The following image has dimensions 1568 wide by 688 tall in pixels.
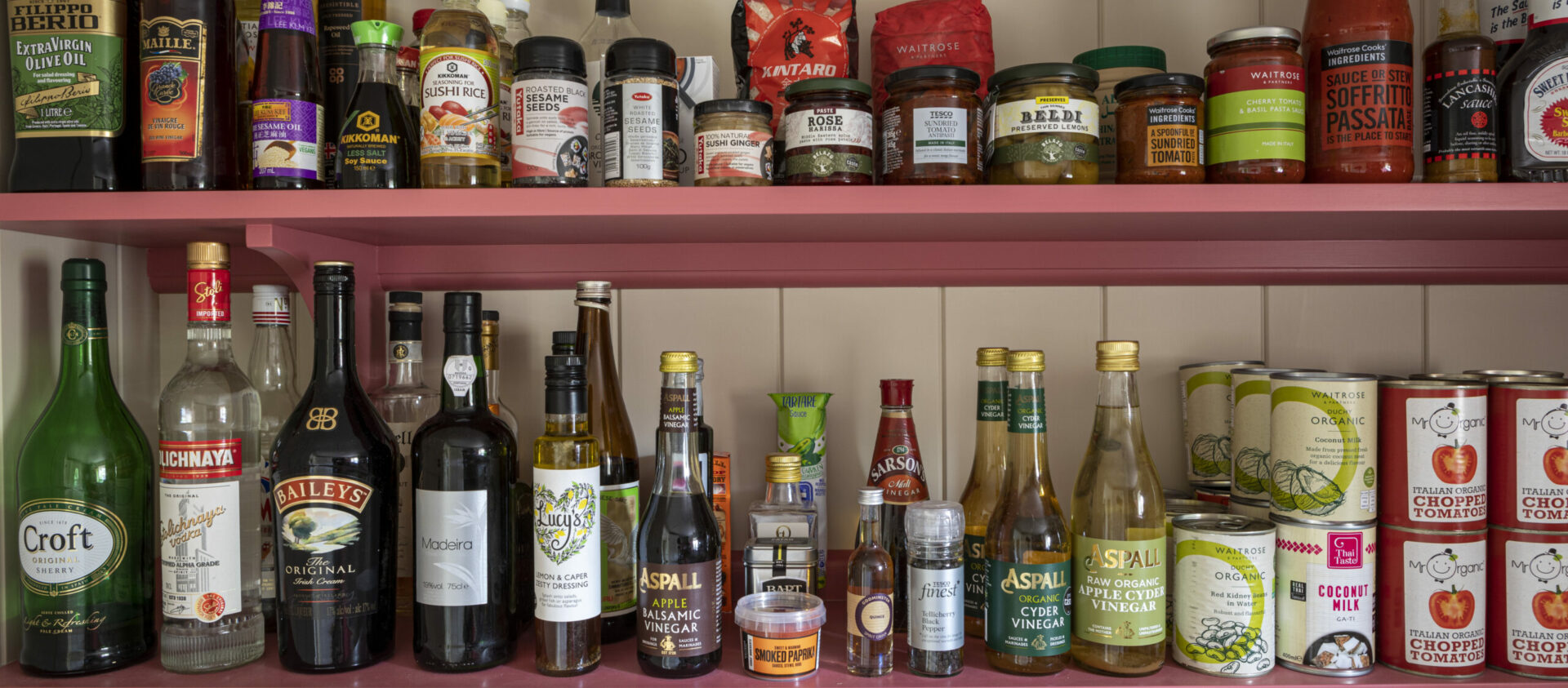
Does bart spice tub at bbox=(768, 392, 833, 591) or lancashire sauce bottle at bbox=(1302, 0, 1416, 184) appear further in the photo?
bart spice tub at bbox=(768, 392, 833, 591)

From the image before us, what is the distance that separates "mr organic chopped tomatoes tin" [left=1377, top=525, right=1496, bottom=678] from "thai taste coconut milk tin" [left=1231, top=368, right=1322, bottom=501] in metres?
0.12

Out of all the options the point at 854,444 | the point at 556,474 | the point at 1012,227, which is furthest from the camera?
the point at 854,444

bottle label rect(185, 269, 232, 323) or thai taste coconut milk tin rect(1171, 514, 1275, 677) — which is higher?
bottle label rect(185, 269, 232, 323)

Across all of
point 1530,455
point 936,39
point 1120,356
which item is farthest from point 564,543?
point 1530,455

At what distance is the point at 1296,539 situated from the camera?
852mm

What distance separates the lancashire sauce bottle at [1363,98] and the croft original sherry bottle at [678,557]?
24.6 inches

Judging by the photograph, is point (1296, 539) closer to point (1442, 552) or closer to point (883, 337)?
point (1442, 552)

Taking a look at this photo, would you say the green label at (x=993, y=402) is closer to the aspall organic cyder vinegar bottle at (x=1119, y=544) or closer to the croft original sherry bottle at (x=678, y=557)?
the aspall organic cyder vinegar bottle at (x=1119, y=544)

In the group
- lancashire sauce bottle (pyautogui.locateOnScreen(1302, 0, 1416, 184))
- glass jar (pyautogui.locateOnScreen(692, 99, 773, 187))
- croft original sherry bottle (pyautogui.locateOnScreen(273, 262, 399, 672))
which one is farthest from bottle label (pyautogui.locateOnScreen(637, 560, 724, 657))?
lancashire sauce bottle (pyautogui.locateOnScreen(1302, 0, 1416, 184))

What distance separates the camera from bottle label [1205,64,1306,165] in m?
0.83

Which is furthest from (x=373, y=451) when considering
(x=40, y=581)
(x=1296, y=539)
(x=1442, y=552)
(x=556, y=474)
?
(x=1442, y=552)

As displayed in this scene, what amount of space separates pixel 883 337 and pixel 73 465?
0.84 meters

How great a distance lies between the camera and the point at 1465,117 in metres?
0.85

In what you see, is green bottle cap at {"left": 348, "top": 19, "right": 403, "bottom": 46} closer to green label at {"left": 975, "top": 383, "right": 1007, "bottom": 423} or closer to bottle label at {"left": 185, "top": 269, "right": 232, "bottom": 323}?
bottle label at {"left": 185, "top": 269, "right": 232, "bottom": 323}
